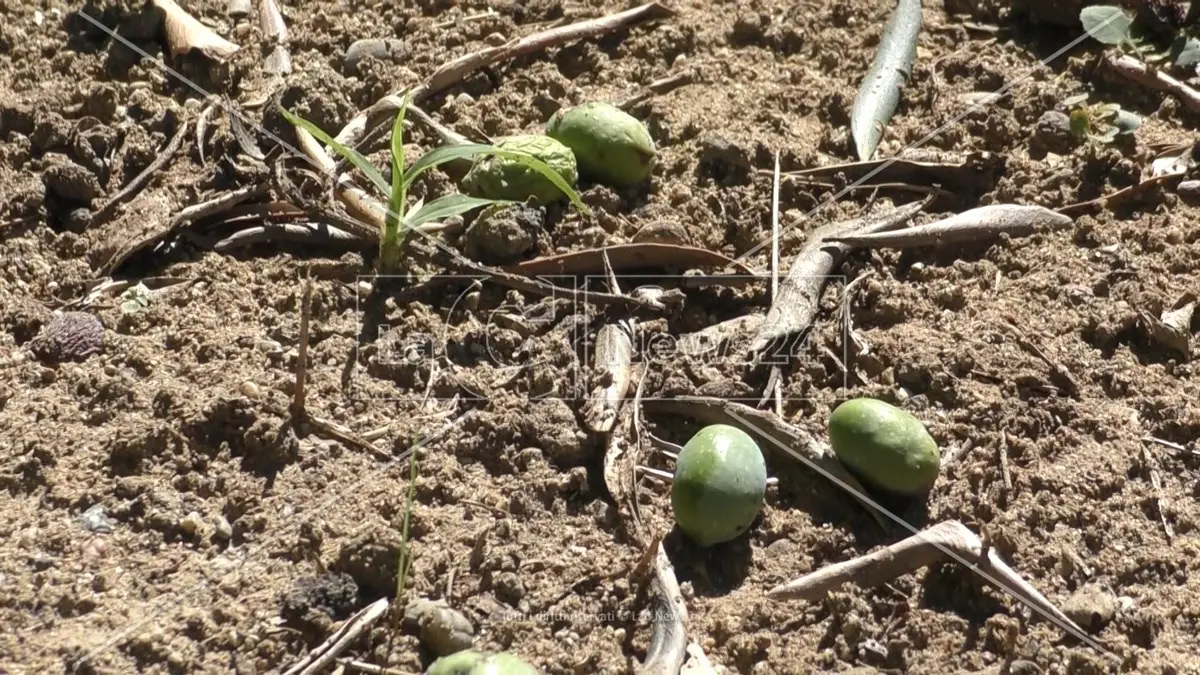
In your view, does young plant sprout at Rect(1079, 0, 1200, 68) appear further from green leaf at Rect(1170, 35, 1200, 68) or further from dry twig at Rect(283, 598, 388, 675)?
dry twig at Rect(283, 598, 388, 675)

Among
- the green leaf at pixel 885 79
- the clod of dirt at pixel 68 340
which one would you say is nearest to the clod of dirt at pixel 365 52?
the clod of dirt at pixel 68 340

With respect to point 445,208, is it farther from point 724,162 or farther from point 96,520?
point 96,520

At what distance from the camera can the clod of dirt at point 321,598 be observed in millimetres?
1855

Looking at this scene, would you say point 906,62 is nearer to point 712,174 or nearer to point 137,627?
point 712,174

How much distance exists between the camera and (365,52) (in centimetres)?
287

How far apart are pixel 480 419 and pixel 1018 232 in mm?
1185

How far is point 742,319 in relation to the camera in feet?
7.80

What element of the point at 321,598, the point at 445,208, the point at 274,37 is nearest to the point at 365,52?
the point at 274,37

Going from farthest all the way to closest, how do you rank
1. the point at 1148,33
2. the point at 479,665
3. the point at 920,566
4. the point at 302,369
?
the point at 1148,33, the point at 302,369, the point at 920,566, the point at 479,665

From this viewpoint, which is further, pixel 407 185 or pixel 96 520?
pixel 407 185

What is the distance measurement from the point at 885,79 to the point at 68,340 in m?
1.84

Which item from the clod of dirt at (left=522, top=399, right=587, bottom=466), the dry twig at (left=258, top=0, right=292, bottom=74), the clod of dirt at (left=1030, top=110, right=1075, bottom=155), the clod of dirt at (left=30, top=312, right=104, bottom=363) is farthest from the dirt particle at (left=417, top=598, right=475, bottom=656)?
the clod of dirt at (left=1030, top=110, right=1075, bottom=155)

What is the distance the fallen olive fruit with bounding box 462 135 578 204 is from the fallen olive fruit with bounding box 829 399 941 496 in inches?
30.4

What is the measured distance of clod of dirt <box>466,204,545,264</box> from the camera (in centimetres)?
240
